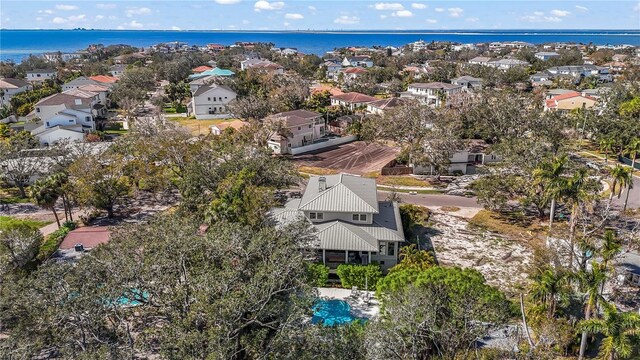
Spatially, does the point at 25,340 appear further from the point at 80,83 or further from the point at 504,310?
the point at 80,83

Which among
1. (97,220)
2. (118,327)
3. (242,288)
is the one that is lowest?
(97,220)

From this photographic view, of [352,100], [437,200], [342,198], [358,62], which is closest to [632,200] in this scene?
[437,200]

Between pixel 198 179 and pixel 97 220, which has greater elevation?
pixel 198 179

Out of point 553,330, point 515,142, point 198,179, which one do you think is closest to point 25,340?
point 198,179

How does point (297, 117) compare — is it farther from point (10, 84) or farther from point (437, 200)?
point (10, 84)

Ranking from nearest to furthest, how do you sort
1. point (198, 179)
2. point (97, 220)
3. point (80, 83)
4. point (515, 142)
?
point (198, 179) → point (97, 220) → point (515, 142) → point (80, 83)
